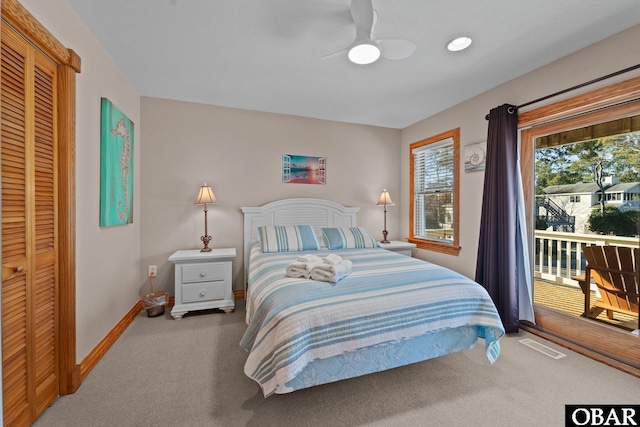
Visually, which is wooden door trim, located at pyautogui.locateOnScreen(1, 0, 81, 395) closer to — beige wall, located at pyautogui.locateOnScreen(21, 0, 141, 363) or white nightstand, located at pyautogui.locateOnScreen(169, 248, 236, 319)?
beige wall, located at pyautogui.locateOnScreen(21, 0, 141, 363)

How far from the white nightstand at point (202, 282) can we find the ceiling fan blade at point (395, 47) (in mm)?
2460

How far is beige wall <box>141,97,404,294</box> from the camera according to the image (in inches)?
128

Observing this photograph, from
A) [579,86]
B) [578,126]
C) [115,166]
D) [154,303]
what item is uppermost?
[579,86]

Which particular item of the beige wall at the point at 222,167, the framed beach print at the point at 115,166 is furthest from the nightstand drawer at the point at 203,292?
the framed beach print at the point at 115,166

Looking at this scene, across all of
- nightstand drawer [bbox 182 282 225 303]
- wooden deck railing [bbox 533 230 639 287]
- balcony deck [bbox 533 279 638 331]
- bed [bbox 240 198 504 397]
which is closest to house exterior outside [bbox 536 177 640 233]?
wooden deck railing [bbox 533 230 639 287]

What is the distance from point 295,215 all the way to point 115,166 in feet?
6.74

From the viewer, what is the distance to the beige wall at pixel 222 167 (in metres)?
3.25

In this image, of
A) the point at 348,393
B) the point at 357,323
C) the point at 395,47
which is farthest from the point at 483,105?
the point at 348,393

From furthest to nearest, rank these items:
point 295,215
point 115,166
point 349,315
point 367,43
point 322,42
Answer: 1. point 295,215
2. point 115,166
3. point 322,42
4. point 367,43
5. point 349,315

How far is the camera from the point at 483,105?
3.04 m

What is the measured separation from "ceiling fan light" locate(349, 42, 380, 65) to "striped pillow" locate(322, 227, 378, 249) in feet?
6.52

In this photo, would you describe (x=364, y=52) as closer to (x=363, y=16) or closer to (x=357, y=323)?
(x=363, y=16)

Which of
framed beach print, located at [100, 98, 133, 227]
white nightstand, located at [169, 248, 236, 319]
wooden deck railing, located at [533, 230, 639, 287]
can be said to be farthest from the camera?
white nightstand, located at [169, 248, 236, 319]

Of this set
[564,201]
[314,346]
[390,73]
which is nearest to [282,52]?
[390,73]
